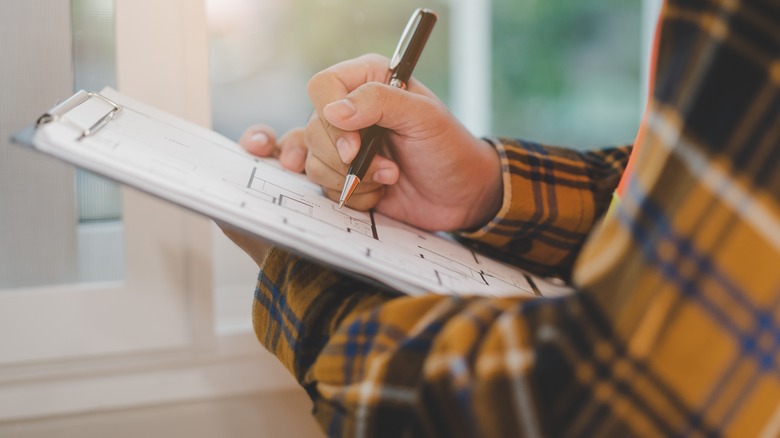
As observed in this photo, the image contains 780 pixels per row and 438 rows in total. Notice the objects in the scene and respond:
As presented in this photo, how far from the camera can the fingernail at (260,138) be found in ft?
2.03

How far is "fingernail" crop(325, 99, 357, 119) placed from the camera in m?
0.49

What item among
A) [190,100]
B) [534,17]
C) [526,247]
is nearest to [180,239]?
[190,100]

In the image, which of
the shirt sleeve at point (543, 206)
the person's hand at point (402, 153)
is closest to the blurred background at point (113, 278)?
the person's hand at point (402, 153)

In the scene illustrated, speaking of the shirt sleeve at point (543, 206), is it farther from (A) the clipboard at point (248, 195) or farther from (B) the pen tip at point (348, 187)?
(B) the pen tip at point (348, 187)

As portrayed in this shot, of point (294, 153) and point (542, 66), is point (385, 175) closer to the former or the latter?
point (294, 153)

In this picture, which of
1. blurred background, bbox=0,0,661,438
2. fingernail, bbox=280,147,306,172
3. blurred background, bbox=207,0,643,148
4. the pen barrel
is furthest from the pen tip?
blurred background, bbox=207,0,643,148

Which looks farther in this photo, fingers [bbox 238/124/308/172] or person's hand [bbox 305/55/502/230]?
fingers [bbox 238/124/308/172]

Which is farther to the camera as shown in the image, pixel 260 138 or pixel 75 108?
pixel 260 138

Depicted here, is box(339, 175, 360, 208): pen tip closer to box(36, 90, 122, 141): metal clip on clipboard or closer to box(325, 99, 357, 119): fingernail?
box(325, 99, 357, 119): fingernail

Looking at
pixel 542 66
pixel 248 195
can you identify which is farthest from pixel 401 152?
pixel 542 66

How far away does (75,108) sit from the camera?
1.25ft

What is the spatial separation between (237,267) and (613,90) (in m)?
1.16

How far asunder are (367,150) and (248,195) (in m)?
0.16

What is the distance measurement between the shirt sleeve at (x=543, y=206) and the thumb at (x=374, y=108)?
0.12 m
